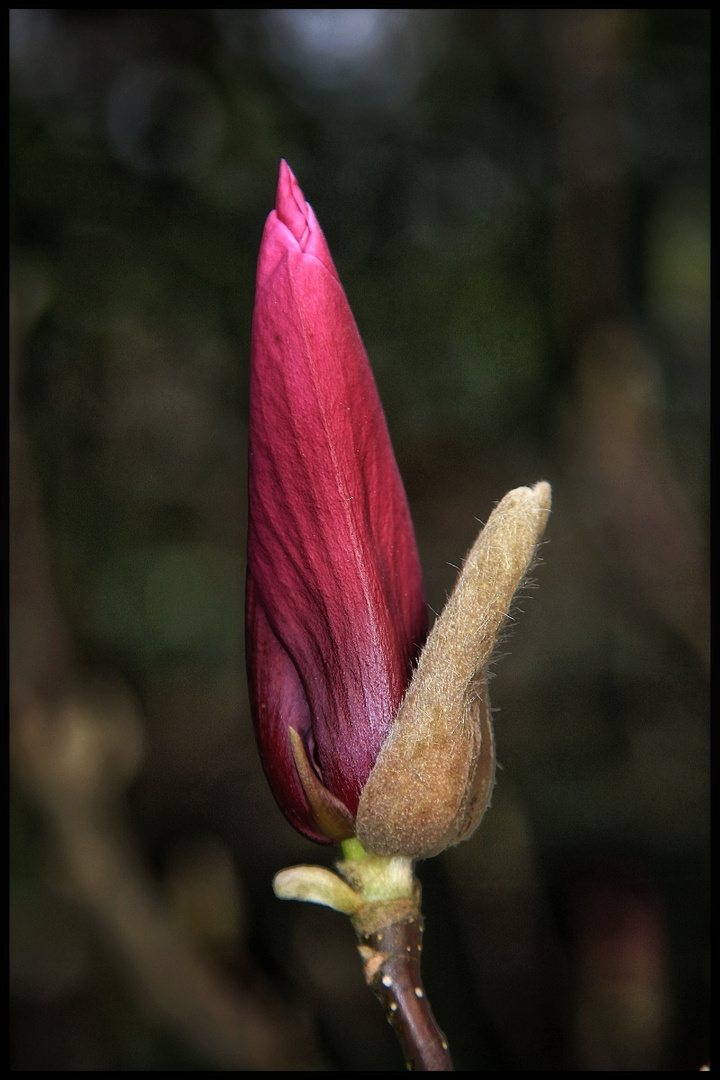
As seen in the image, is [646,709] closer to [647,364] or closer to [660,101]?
[647,364]

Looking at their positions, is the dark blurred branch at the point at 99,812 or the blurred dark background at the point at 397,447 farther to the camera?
the blurred dark background at the point at 397,447

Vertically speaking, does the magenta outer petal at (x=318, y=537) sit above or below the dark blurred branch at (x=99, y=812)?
above

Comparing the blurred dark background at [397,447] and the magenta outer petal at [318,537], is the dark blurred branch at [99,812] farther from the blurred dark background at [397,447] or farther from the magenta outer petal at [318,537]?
the magenta outer petal at [318,537]

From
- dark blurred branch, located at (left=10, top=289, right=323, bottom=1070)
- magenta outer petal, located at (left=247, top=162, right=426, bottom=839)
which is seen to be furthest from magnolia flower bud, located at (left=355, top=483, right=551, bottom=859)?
dark blurred branch, located at (left=10, top=289, right=323, bottom=1070)

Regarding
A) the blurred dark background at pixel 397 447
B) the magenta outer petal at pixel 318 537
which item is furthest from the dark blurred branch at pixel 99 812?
the magenta outer petal at pixel 318 537

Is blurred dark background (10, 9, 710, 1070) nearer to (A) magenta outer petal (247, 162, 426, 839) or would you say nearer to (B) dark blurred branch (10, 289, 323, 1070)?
(B) dark blurred branch (10, 289, 323, 1070)

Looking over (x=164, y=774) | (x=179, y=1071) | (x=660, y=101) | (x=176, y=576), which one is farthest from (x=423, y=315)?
(x=179, y=1071)

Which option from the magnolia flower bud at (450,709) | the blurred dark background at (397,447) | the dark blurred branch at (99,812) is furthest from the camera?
the blurred dark background at (397,447)

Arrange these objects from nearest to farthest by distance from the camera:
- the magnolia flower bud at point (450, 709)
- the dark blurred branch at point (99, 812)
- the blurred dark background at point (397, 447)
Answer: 1. the magnolia flower bud at point (450, 709)
2. the dark blurred branch at point (99, 812)
3. the blurred dark background at point (397, 447)
